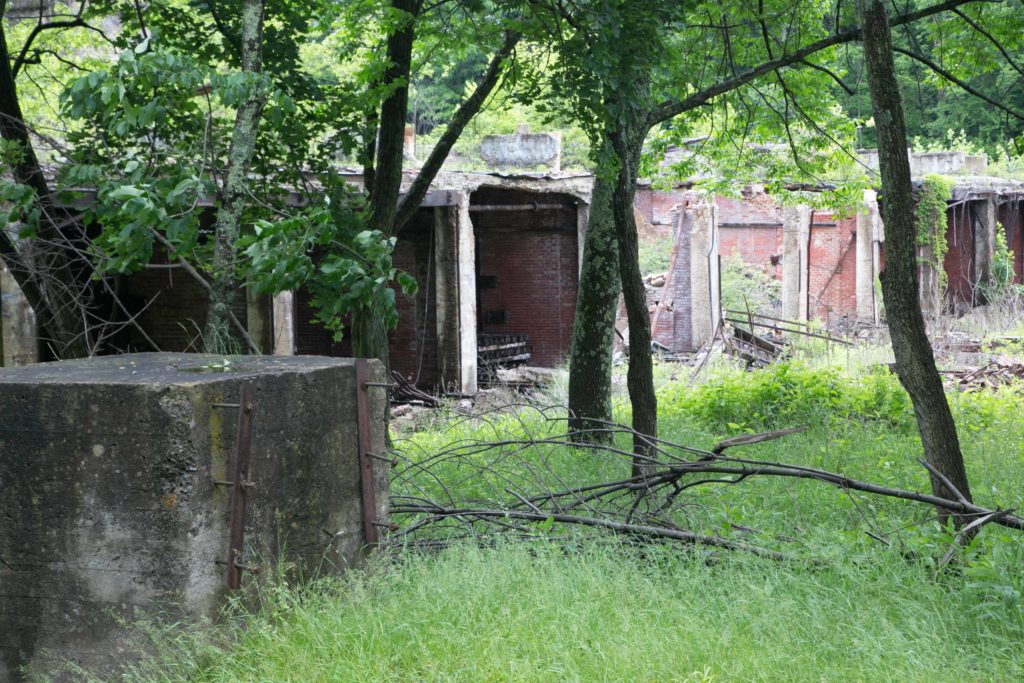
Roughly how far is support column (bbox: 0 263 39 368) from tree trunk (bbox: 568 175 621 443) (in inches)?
313

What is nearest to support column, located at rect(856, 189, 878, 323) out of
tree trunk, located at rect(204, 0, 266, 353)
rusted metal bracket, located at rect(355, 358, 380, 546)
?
tree trunk, located at rect(204, 0, 266, 353)

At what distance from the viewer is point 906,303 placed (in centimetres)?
557

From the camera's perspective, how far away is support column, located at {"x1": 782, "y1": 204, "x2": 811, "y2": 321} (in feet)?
76.7

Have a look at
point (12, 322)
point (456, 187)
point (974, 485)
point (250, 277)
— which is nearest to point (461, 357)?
point (456, 187)

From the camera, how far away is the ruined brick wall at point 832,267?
25.3 metres

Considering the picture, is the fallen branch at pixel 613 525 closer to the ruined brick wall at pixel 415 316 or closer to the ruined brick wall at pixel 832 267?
the ruined brick wall at pixel 415 316

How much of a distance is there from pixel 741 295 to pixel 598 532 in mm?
20044

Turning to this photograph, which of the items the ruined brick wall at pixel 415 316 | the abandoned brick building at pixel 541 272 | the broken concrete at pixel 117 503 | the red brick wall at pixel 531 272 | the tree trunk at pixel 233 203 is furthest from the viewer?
the red brick wall at pixel 531 272

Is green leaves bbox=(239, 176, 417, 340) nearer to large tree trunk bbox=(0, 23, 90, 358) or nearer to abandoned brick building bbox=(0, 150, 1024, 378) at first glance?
large tree trunk bbox=(0, 23, 90, 358)

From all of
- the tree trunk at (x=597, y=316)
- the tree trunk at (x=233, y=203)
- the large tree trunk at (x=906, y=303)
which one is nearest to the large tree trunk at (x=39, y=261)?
the tree trunk at (x=233, y=203)

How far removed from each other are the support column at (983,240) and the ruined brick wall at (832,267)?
348 centimetres

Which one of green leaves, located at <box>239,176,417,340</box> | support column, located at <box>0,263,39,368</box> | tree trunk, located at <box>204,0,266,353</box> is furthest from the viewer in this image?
support column, located at <box>0,263,39,368</box>

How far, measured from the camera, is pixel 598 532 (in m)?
5.36

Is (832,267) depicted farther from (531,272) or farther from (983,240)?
(531,272)
